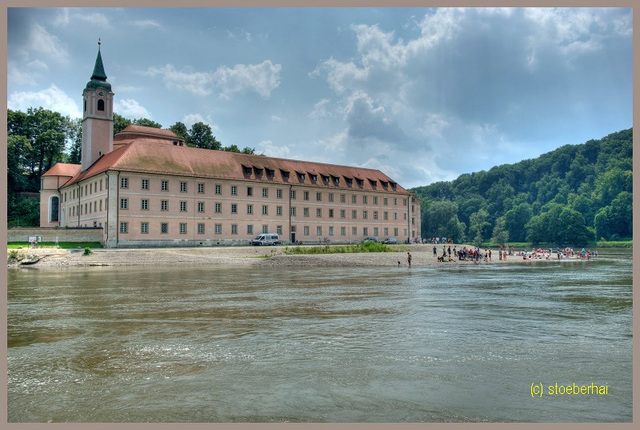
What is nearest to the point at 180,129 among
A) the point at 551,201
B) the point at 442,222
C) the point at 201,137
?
the point at 201,137

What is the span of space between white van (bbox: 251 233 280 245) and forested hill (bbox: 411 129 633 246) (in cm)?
7600

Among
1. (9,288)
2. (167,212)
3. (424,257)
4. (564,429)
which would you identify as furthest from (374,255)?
(564,429)

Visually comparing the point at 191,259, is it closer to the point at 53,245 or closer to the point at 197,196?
the point at 53,245

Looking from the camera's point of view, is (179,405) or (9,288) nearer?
(179,405)

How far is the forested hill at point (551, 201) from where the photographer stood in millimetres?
134375

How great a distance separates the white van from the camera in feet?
222

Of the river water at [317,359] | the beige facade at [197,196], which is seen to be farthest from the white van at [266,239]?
the river water at [317,359]

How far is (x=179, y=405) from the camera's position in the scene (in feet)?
26.8

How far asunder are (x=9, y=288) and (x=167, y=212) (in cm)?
3764

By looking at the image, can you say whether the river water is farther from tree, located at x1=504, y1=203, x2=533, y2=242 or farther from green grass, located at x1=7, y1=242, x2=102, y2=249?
tree, located at x1=504, y1=203, x2=533, y2=242

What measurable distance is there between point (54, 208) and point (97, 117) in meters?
15.7

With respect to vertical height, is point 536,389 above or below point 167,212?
below

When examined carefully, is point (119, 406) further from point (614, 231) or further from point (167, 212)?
point (614, 231)

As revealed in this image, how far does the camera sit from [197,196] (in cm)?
6681
